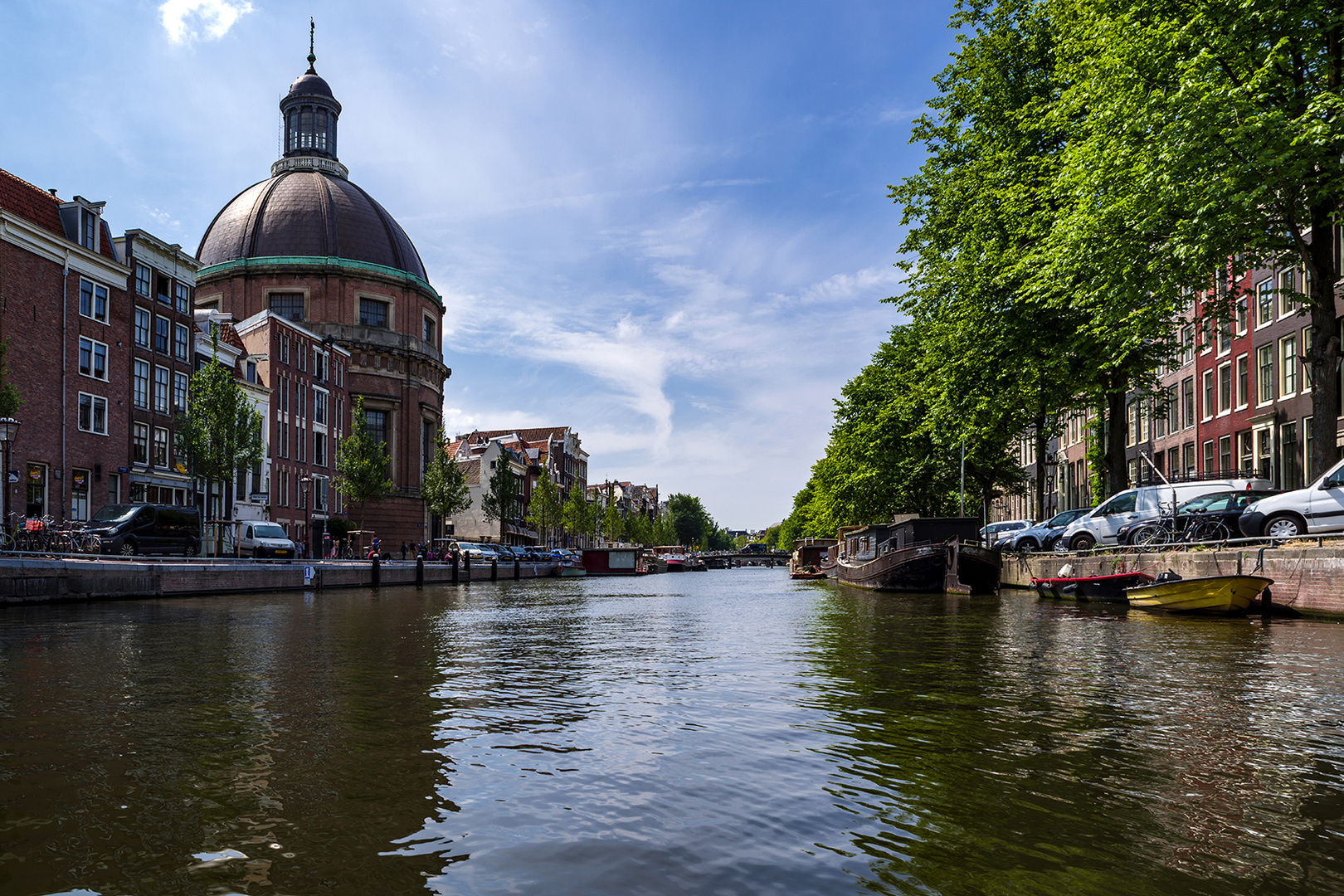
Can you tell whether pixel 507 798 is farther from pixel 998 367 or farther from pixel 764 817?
pixel 998 367

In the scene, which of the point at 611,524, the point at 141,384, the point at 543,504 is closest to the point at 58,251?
the point at 141,384

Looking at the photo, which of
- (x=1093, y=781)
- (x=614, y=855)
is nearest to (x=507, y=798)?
(x=614, y=855)

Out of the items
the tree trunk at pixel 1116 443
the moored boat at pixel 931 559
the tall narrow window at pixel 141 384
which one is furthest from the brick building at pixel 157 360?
the tree trunk at pixel 1116 443

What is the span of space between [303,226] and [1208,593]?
81647 millimetres

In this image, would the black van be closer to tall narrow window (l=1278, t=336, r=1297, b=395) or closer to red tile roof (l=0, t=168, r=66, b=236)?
red tile roof (l=0, t=168, r=66, b=236)

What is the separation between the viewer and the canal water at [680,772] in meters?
4.62

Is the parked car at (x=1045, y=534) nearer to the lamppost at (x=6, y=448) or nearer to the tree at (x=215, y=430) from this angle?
the lamppost at (x=6, y=448)

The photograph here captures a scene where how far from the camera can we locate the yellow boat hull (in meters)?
19.0

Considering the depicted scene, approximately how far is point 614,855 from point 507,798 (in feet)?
4.46

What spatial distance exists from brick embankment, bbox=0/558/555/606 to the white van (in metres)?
28.3

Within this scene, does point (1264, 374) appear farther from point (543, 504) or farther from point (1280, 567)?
point (543, 504)

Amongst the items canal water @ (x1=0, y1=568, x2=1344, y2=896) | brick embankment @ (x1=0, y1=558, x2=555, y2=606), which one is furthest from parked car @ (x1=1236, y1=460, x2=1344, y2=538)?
brick embankment @ (x1=0, y1=558, x2=555, y2=606)

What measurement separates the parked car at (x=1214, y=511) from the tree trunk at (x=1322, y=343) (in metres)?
3.23

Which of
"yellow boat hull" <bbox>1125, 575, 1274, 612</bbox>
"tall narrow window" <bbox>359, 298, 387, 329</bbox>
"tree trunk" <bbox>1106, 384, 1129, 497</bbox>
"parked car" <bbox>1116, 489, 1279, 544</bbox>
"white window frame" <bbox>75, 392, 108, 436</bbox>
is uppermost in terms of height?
"tall narrow window" <bbox>359, 298, 387, 329</bbox>
